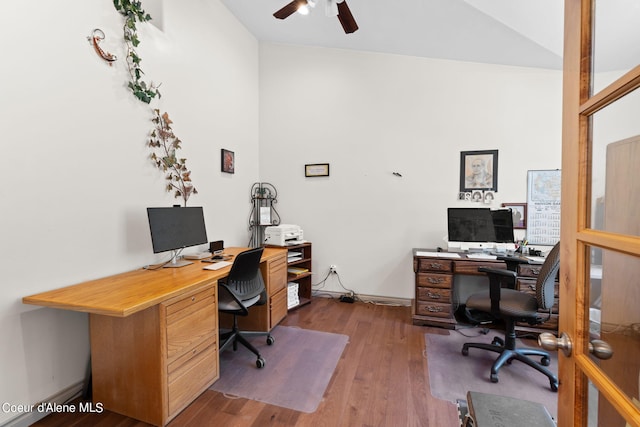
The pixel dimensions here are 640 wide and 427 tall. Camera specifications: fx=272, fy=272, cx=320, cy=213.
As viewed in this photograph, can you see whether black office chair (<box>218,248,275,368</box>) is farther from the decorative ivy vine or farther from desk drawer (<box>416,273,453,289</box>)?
desk drawer (<box>416,273,453,289</box>)

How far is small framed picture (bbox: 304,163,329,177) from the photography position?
141 inches

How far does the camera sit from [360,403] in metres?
1.73

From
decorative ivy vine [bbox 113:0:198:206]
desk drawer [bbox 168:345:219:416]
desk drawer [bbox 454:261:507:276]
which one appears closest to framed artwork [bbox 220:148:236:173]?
decorative ivy vine [bbox 113:0:198:206]

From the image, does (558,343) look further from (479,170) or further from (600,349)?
(479,170)

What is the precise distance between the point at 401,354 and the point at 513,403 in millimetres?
1552

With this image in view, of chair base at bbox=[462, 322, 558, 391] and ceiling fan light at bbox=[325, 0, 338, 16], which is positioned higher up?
ceiling fan light at bbox=[325, 0, 338, 16]

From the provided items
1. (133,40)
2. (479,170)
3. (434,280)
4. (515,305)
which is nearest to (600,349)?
(515,305)

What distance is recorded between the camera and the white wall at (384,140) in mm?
3004

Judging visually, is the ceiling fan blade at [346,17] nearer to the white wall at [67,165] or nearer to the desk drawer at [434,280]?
the white wall at [67,165]

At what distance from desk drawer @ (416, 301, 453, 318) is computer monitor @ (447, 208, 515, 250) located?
0.67 meters

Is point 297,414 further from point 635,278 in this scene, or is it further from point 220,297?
point 635,278

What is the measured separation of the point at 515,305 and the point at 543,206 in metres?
1.49

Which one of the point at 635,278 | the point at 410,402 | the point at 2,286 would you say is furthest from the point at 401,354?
the point at 2,286

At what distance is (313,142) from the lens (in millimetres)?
3637
